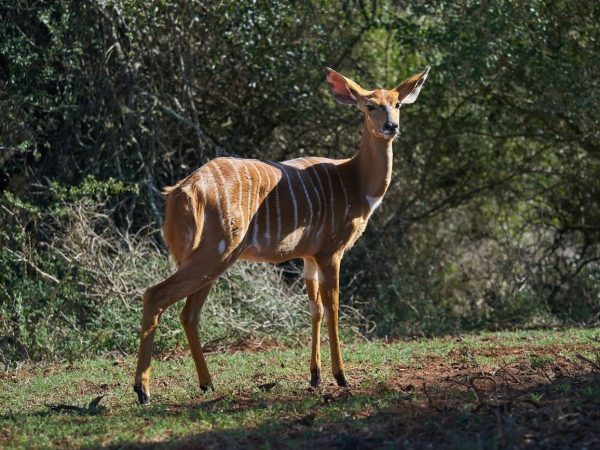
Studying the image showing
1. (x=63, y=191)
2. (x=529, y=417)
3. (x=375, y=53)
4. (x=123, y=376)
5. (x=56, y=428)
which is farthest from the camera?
(x=375, y=53)

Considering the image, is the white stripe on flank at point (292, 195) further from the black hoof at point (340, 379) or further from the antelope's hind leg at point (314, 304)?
the black hoof at point (340, 379)

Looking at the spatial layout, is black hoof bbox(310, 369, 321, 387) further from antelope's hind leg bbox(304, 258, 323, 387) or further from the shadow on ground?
the shadow on ground

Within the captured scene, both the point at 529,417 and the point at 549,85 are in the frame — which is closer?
the point at 529,417

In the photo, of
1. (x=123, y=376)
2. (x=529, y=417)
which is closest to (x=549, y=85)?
(x=123, y=376)

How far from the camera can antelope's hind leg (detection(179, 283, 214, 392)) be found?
19.6 feet

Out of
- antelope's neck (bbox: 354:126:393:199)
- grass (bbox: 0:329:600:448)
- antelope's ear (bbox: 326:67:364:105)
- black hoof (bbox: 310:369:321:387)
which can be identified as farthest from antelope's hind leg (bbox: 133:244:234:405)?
antelope's ear (bbox: 326:67:364:105)

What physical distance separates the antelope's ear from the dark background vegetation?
225 cm

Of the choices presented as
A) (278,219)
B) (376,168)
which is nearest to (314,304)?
(278,219)

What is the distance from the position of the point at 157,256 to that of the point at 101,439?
4.03 metres

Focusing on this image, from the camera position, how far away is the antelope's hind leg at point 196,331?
597 centimetres

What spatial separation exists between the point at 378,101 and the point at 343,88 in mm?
445

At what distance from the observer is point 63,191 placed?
26.8ft

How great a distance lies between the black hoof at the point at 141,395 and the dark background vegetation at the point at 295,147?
7.20 feet

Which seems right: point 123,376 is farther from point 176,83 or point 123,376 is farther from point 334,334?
point 176,83
